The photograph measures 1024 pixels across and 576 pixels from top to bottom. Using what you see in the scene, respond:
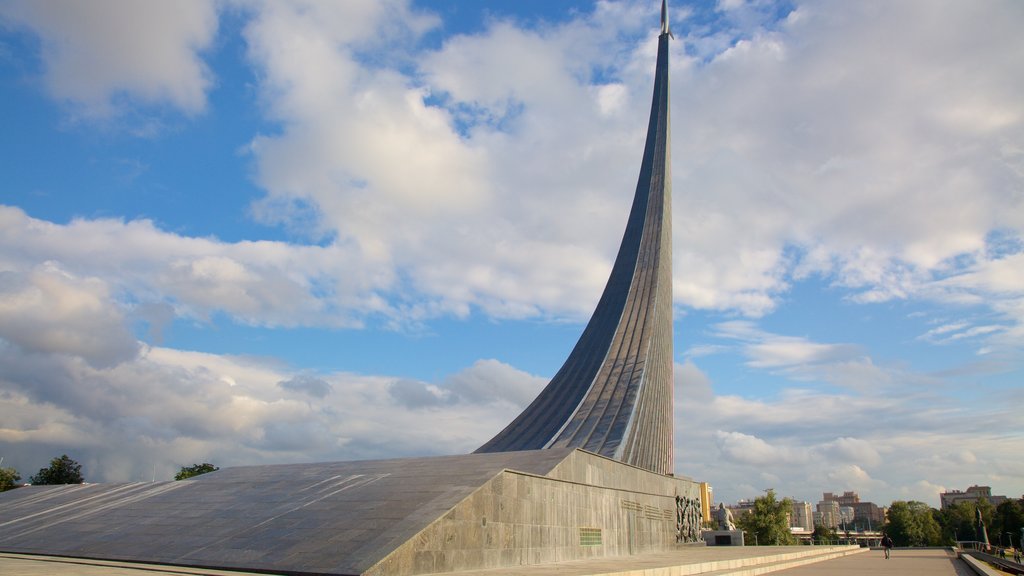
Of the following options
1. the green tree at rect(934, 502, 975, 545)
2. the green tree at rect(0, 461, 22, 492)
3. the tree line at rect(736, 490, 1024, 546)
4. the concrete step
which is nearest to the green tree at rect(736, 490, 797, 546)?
the tree line at rect(736, 490, 1024, 546)

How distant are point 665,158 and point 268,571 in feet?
69.1

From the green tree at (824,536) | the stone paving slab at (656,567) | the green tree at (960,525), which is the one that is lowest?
the green tree at (824,536)

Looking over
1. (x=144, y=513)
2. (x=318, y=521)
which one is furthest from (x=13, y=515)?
(x=318, y=521)

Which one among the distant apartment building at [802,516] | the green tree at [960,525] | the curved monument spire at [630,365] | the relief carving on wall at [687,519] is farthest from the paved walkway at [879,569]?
the distant apartment building at [802,516]

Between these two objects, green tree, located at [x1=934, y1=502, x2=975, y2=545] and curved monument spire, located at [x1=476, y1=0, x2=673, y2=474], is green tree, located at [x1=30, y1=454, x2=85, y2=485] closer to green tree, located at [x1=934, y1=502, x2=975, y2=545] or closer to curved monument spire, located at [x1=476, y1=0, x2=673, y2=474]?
curved monument spire, located at [x1=476, y1=0, x2=673, y2=474]

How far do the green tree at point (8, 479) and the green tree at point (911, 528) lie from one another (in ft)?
165

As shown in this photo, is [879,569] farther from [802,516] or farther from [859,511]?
[859,511]

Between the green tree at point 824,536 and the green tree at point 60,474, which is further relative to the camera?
the green tree at point 824,536

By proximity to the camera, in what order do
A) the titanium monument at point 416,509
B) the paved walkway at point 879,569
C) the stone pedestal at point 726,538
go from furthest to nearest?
the stone pedestal at point 726,538 → the paved walkway at point 879,569 → the titanium monument at point 416,509

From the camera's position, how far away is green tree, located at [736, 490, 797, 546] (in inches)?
1206

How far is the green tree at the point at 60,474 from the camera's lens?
25688 mm

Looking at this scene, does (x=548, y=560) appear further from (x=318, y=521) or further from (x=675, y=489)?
(x=675, y=489)

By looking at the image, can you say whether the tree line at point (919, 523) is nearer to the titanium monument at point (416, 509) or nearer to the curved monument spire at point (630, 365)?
the curved monument spire at point (630, 365)

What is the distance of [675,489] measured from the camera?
16172 millimetres
